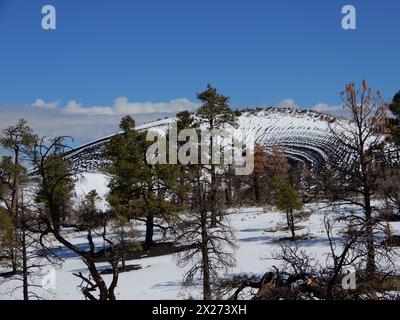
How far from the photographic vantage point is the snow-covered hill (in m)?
99.0

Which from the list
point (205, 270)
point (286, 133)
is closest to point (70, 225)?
point (205, 270)

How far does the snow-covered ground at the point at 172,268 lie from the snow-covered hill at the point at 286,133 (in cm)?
5650

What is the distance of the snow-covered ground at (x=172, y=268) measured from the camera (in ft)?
62.1

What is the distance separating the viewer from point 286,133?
12725 centimetres

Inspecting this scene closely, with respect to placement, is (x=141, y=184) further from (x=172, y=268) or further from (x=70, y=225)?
(x=70, y=225)

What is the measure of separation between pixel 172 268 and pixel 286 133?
10647 centimetres

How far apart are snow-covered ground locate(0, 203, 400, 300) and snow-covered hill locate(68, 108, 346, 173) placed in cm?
5650

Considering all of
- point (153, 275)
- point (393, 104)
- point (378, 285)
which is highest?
point (393, 104)

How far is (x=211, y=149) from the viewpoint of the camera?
1120 inches

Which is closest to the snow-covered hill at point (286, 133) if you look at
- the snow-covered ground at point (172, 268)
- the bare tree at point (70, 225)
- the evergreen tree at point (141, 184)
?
the evergreen tree at point (141, 184)
